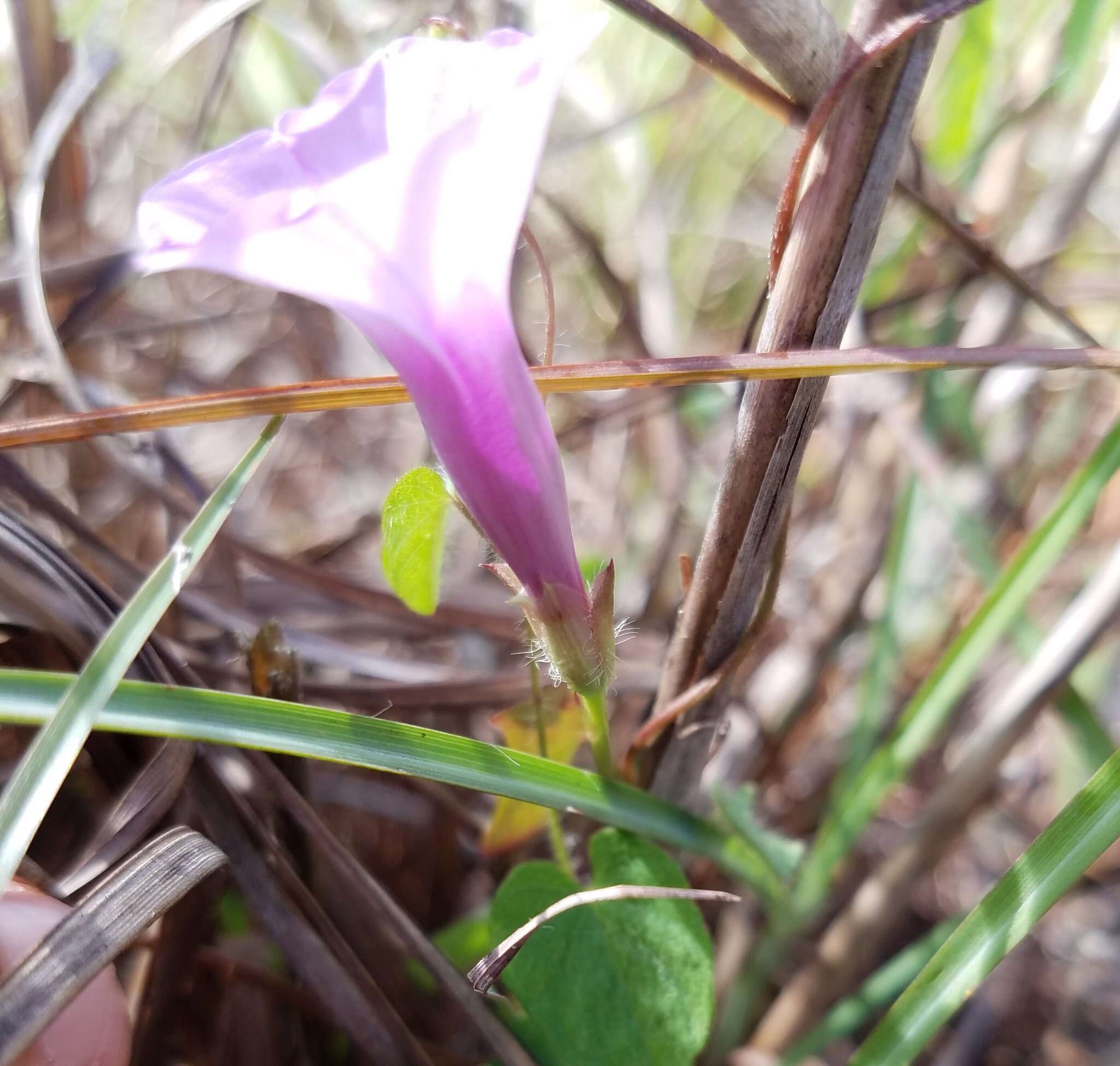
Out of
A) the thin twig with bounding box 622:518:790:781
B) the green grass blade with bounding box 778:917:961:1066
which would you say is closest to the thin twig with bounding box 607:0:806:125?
the thin twig with bounding box 622:518:790:781

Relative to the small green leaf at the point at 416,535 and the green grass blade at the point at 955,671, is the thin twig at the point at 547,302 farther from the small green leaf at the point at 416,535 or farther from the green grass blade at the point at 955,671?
the green grass blade at the point at 955,671

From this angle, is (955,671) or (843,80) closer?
(843,80)

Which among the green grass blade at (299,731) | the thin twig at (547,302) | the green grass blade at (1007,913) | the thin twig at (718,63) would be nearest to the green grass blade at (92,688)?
the green grass blade at (299,731)

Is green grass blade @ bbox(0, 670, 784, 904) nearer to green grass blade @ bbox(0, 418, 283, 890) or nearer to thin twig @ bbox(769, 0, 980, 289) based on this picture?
green grass blade @ bbox(0, 418, 283, 890)

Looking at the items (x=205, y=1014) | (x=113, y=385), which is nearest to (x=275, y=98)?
(x=113, y=385)

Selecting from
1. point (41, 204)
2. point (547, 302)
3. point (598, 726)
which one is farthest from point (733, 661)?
point (41, 204)

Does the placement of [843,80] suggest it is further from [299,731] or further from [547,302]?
[299,731]

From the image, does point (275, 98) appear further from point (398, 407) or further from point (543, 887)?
point (543, 887)
